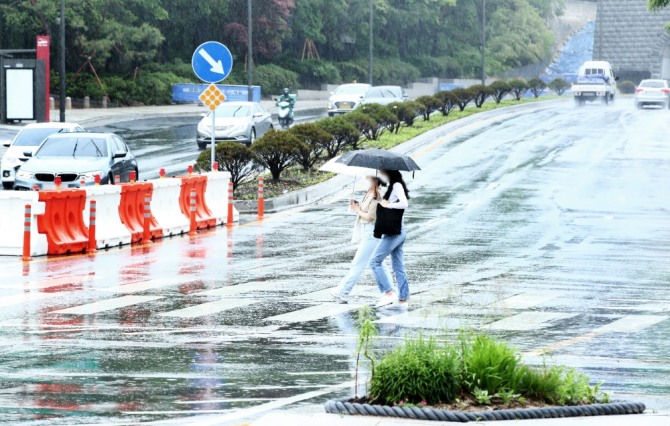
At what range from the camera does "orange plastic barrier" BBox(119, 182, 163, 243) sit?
913 inches

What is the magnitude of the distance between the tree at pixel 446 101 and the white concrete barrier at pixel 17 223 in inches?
1379

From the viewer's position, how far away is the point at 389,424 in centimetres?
873

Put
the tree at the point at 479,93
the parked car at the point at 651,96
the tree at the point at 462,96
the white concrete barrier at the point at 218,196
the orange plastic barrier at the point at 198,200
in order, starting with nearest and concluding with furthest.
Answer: the orange plastic barrier at the point at 198,200 < the white concrete barrier at the point at 218,196 < the tree at the point at 462,96 < the tree at the point at 479,93 < the parked car at the point at 651,96

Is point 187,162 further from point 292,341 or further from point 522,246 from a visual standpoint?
point 292,341

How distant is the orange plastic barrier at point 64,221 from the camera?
69.0 feet

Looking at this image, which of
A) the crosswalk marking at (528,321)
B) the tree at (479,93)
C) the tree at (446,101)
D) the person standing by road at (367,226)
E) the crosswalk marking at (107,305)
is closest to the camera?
the crosswalk marking at (528,321)

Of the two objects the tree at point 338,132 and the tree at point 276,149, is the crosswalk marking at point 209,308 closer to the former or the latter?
the tree at point 276,149

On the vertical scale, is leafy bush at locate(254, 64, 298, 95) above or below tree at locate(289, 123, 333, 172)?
above

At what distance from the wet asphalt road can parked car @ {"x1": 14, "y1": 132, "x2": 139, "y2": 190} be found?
3.36 meters

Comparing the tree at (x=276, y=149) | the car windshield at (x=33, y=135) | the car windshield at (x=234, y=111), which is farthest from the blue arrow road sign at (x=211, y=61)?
the car windshield at (x=234, y=111)

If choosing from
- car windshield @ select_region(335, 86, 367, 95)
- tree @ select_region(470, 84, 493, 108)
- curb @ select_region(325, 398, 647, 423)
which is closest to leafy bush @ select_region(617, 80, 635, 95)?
tree @ select_region(470, 84, 493, 108)

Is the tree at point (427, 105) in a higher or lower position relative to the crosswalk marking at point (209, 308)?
higher

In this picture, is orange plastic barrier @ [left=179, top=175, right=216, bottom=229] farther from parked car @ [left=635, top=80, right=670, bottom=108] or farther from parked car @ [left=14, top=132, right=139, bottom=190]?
parked car @ [left=635, top=80, right=670, bottom=108]

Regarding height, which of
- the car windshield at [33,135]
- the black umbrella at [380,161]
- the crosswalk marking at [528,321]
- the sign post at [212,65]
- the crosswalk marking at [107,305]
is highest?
the sign post at [212,65]
